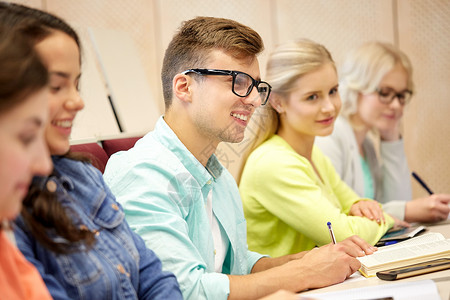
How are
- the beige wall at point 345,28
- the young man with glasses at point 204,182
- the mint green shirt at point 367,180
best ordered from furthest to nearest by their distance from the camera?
the beige wall at point 345,28 → the mint green shirt at point 367,180 → the young man with glasses at point 204,182

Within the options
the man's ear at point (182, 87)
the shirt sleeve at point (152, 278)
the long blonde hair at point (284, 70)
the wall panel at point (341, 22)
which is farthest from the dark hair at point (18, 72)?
the wall panel at point (341, 22)

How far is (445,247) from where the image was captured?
1223mm

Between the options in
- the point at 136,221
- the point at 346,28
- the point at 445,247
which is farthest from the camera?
the point at 346,28

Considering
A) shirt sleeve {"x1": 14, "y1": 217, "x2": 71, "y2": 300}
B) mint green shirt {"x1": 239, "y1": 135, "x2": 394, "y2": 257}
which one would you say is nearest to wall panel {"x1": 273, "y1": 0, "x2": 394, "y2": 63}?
mint green shirt {"x1": 239, "y1": 135, "x2": 394, "y2": 257}

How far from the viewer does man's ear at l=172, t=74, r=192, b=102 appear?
50.2 inches

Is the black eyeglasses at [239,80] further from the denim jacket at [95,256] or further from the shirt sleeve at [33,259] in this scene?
the shirt sleeve at [33,259]

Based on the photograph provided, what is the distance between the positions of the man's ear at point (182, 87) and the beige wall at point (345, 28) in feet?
5.98

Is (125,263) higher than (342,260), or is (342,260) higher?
(125,263)

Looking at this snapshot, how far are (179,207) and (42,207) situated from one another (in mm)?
394

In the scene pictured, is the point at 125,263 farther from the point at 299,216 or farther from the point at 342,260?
the point at 299,216

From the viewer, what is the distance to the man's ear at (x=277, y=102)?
5.74 ft

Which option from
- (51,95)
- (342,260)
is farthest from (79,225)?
(342,260)

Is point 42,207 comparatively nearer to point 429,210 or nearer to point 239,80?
point 239,80

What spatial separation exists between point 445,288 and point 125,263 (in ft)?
1.96
